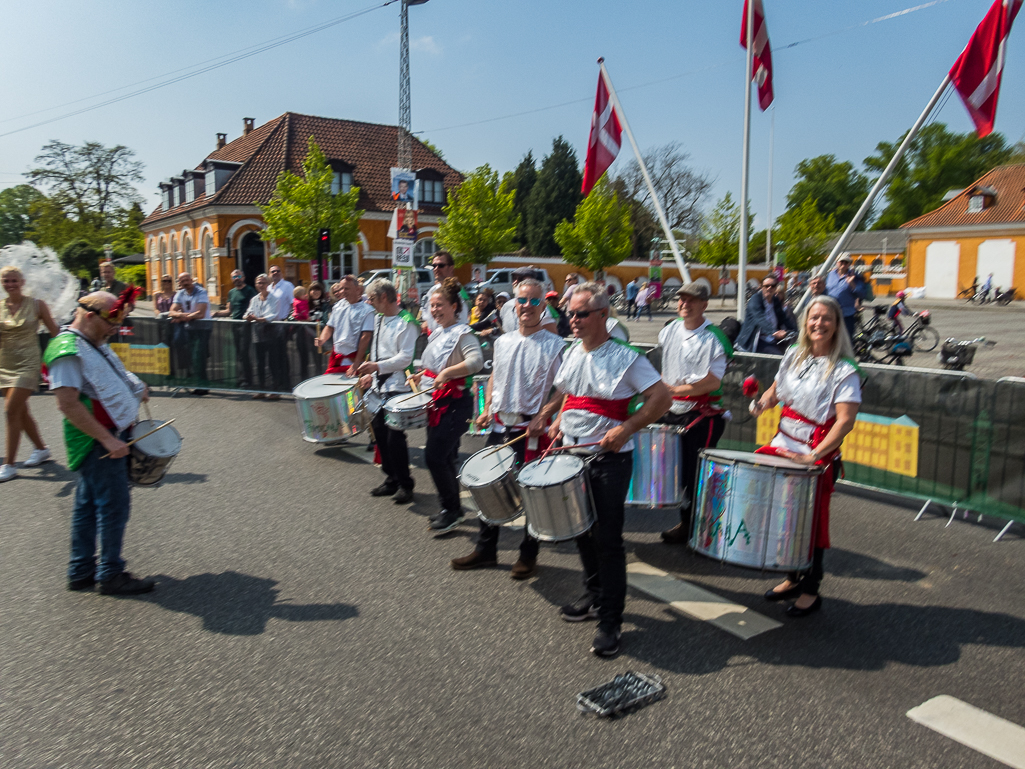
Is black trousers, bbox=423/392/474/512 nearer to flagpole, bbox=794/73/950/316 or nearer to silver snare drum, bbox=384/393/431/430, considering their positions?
silver snare drum, bbox=384/393/431/430

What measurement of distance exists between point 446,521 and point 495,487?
1471 mm

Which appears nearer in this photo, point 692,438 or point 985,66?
point 692,438

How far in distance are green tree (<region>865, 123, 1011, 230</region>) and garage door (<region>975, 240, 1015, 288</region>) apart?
107ft

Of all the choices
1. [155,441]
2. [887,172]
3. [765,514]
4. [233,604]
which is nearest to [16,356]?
[155,441]

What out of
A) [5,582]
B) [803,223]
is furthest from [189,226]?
[5,582]

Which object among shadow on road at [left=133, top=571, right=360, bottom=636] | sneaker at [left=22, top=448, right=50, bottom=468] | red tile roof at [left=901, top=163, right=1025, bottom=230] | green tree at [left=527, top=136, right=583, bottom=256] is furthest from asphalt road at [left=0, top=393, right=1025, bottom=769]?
green tree at [left=527, top=136, right=583, bottom=256]

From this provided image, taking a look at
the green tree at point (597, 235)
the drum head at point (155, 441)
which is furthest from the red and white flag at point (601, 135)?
the green tree at point (597, 235)

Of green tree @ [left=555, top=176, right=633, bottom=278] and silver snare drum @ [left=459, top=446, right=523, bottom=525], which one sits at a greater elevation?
green tree @ [left=555, top=176, right=633, bottom=278]

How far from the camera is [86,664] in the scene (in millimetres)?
3820

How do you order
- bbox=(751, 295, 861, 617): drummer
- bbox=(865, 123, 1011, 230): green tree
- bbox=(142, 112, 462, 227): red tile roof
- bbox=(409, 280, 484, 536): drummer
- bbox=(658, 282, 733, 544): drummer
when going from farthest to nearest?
bbox=(865, 123, 1011, 230): green tree → bbox=(142, 112, 462, 227): red tile roof → bbox=(409, 280, 484, 536): drummer → bbox=(658, 282, 733, 544): drummer → bbox=(751, 295, 861, 617): drummer

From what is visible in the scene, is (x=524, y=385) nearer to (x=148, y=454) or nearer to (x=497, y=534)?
(x=497, y=534)

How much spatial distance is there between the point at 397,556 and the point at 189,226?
43691 mm

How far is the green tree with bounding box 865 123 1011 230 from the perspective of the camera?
7588 centimetres

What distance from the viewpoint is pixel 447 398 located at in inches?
226
